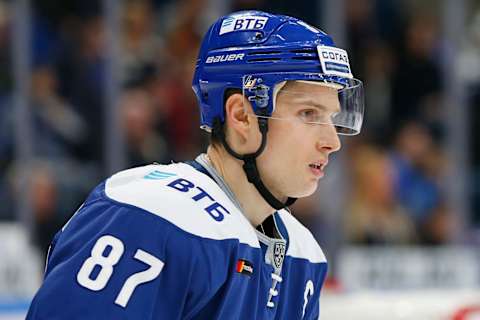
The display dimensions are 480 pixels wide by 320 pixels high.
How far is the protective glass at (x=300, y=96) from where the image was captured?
1.78 meters

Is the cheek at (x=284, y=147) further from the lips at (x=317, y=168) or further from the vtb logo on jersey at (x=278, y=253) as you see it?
the vtb logo on jersey at (x=278, y=253)

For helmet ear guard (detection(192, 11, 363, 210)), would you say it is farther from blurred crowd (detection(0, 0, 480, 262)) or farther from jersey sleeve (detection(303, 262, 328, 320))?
blurred crowd (detection(0, 0, 480, 262))

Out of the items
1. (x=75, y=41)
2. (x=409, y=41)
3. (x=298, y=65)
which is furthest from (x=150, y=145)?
(x=298, y=65)

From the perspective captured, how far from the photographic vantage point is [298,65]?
178 centimetres

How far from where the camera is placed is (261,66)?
178 centimetres

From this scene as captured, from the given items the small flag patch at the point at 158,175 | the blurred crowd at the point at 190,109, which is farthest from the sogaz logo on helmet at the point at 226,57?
the blurred crowd at the point at 190,109

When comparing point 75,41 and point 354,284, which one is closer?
point 75,41

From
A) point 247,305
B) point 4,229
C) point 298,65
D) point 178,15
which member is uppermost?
point 178,15

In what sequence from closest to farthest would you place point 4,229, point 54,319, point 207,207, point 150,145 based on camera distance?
point 54,319
point 207,207
point 4,229
point 150,145

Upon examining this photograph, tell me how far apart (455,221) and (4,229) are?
8.17 feet

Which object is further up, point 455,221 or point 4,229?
point 455,221

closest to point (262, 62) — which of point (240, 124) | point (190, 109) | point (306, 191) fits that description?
point (240, 124)

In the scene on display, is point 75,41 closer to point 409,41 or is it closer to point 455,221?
point 409,41

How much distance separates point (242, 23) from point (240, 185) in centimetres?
28
